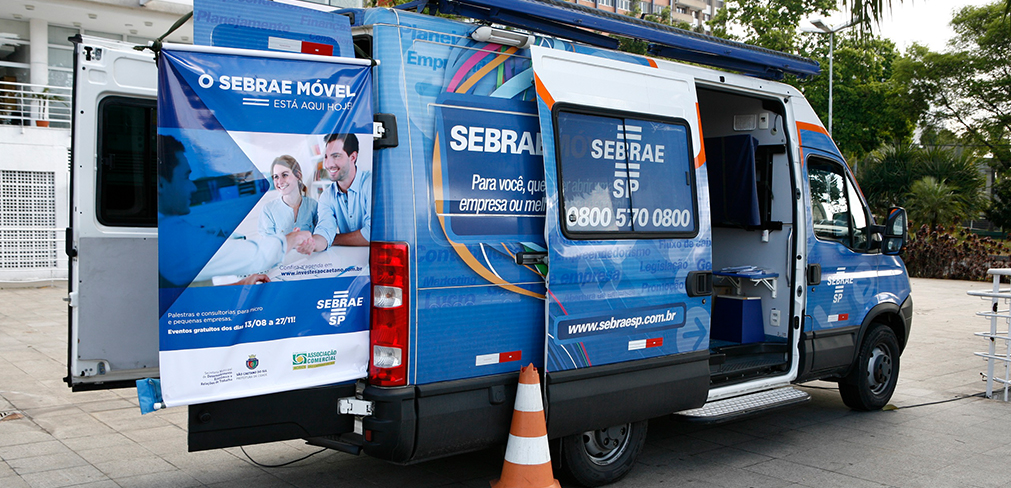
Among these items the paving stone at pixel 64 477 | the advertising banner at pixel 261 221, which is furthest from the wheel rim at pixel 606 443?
the paving stone at pixel 64 477

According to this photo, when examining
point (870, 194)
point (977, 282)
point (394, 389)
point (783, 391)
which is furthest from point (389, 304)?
point (870, 194)

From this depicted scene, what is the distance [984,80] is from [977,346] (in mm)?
24947

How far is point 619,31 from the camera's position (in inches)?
193

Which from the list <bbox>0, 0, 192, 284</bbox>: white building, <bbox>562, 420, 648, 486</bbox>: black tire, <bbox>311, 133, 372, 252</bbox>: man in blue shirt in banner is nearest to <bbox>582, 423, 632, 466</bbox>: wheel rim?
<bbox>562, 420, 648, 486</bbox>: black tire

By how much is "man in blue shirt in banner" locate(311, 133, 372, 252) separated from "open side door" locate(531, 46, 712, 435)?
105 centimetres

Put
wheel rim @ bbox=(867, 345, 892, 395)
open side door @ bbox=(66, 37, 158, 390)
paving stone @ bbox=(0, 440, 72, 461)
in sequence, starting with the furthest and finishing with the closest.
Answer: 1. wheel rim @ bbox=(867, 345, 892, 395)
2. paving stone @ bbox=(0, 440, 72, 461)
3. open side door @ bbox=(66, 37, 158, 390)

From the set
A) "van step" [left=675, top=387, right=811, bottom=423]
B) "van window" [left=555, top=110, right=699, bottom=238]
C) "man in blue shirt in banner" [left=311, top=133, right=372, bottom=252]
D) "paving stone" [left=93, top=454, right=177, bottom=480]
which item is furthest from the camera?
"van step" [left=675, top=387, right=811, bottom=423]

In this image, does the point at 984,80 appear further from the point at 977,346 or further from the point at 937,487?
the point at 937,487

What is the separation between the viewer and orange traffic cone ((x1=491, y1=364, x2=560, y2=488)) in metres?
4.13

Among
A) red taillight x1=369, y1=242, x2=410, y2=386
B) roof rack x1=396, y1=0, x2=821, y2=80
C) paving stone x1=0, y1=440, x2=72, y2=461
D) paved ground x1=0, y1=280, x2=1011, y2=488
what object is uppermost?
roof rack x1=396, y1=0, x2=821, y2=80

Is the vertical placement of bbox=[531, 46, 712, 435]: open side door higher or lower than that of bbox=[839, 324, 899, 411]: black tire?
higher

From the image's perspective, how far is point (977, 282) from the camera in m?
20.5

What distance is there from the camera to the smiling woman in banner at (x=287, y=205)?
364 centimetres

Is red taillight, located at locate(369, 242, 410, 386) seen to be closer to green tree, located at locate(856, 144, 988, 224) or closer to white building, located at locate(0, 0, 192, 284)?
white building, located at locate(0, 0, 192, 284)
